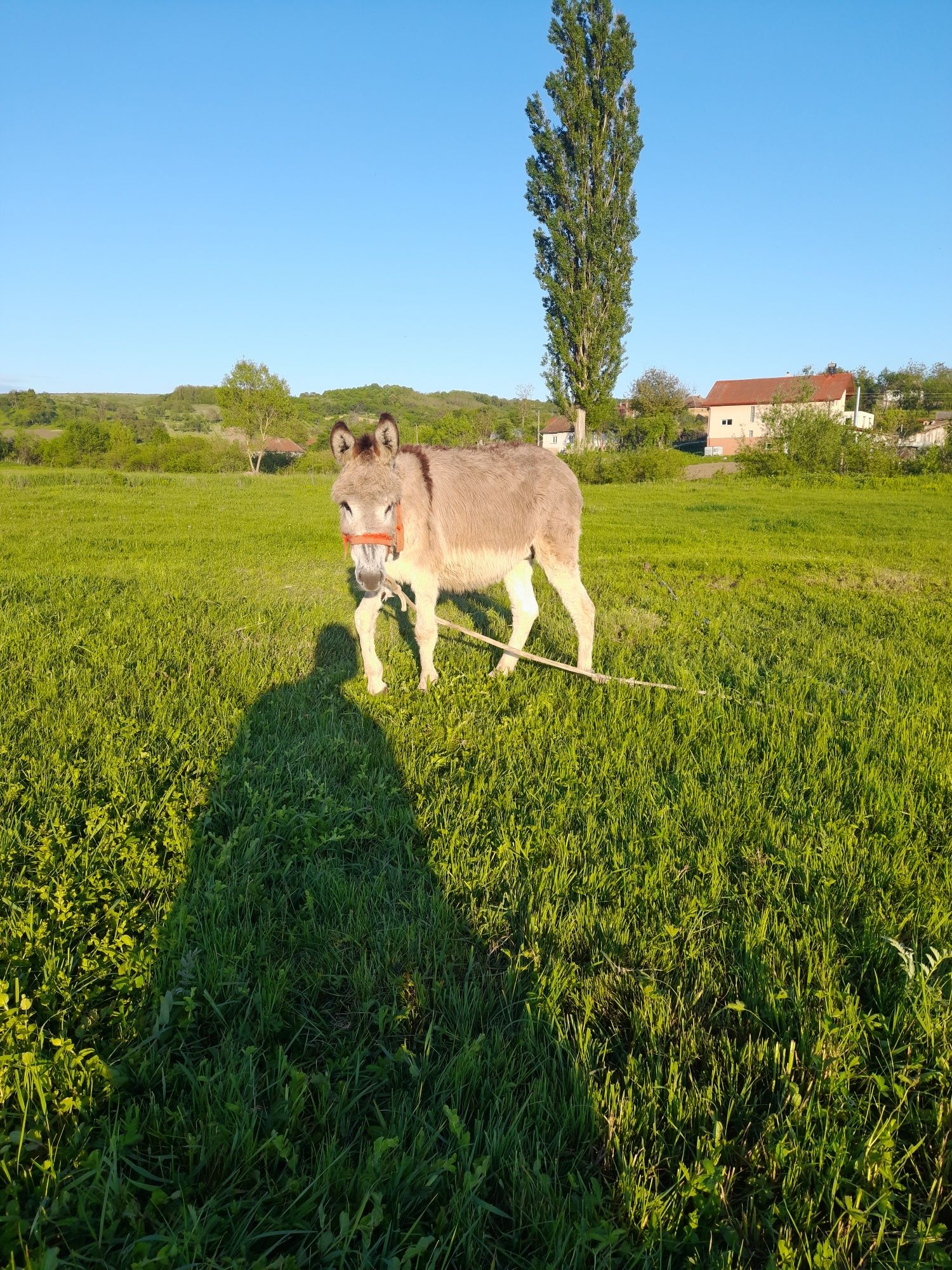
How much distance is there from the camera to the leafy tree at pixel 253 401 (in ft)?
224

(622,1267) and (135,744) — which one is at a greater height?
(135,744)

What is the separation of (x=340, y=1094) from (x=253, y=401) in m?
74.5

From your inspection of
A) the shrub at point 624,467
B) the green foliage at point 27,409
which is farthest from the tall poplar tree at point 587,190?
the green foliage at point 27,409

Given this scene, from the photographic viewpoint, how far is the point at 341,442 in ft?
16.6

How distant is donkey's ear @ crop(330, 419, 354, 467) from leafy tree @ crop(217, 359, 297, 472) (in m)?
69.4

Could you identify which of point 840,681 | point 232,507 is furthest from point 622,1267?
point 232,507

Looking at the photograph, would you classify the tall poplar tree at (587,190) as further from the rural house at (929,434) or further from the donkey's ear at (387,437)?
the donkey's ear at (387,437)

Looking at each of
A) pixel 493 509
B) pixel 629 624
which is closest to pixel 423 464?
pixel 493 509

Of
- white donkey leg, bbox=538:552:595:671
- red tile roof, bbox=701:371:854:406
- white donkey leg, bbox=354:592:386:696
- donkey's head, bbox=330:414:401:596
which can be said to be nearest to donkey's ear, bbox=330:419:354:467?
donkey's head, bbox=330:414:401:596

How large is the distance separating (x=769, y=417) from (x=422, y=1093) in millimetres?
48871

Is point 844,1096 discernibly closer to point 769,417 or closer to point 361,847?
point 361,847

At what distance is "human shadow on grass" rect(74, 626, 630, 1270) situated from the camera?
158cm

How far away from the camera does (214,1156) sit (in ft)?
5.69

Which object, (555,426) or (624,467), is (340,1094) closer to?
(624,467)
